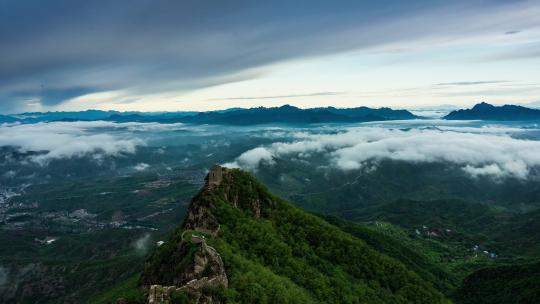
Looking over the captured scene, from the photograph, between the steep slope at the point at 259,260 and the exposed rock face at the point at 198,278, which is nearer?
the exposed rock face at the point at 198,278

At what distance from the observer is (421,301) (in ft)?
337

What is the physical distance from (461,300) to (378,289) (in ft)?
248

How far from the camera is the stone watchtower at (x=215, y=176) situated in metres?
88.9

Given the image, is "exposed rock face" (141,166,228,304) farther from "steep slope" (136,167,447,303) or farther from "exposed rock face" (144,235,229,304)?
"steep slope" (136,167,447,303)

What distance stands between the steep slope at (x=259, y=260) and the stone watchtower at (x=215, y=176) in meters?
0.21

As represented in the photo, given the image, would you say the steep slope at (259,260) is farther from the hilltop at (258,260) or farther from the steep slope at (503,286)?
the steep slope at (503,286)

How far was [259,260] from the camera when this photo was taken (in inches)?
2884

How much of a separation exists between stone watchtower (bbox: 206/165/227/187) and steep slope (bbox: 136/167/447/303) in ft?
0.69

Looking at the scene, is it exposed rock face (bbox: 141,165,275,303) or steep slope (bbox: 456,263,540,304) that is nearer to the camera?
exposed rock face (bbox: 141,165,275,303)

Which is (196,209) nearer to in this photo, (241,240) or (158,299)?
(241,240)

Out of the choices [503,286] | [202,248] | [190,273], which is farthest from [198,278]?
[503,286]

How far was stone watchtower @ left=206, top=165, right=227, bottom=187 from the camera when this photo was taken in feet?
292

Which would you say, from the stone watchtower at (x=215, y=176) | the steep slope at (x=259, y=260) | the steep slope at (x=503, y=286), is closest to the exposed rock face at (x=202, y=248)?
the stone watchtower at (x=215, y=176)

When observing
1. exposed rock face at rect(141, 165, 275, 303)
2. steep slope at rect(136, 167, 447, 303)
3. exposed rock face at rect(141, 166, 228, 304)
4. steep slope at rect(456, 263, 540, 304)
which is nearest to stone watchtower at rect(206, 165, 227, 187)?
exposed rock face at rect(141, 165, 275, 303)
